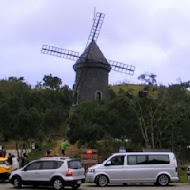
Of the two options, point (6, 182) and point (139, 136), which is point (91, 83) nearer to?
point (139, 136)

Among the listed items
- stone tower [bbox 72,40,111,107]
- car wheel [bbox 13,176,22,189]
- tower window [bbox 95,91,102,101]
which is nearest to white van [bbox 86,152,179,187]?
car wheel [bbox 13,176,22,189]

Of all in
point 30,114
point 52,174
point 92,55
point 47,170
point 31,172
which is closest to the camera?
point 52,174

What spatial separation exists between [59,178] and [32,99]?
42.1 m

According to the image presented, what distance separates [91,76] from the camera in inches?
2235

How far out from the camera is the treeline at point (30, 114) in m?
41.8

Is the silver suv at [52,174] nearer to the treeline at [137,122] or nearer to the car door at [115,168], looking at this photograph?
the car door at [115,168]

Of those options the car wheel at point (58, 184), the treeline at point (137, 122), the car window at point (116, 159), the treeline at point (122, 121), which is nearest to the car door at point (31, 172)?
the car wheel at point (58, 184)

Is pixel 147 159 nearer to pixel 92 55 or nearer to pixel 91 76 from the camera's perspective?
pixel 91 76

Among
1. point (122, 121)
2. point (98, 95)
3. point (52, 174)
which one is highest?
point (98, 95)

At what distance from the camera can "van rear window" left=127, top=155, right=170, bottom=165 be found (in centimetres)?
2459

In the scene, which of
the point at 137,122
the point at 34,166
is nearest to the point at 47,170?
the point at 34,166

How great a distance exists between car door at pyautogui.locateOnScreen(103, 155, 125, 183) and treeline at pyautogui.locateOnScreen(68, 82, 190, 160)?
54.8 feet

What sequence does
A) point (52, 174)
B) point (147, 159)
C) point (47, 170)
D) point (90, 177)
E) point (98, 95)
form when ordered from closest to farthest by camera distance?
point (52, 174)
point (47, 170)
point (147, 159)
point (90, 177)
point (98, 95)

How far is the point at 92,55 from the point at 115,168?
3439 cm
